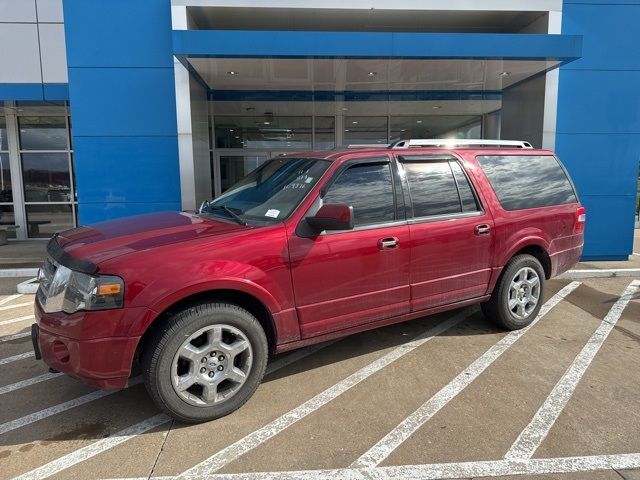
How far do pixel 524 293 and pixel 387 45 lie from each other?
422 cm

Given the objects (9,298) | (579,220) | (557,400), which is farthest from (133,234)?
(579,220)

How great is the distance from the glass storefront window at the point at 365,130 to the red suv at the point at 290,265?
7488 millimetres

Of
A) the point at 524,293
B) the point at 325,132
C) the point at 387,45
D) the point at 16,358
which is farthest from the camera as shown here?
the point at 325,132

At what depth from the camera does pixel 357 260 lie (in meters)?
3.74

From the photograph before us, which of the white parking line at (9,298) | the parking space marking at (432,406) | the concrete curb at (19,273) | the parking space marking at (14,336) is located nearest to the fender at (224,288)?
the parking space marking at (432,406)

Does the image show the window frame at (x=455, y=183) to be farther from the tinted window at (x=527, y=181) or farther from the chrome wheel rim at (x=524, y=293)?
the chrome wheel rim at (x=524, y=293)

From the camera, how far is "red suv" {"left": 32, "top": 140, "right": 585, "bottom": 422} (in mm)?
3020

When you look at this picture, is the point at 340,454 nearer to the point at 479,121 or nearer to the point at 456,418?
the point at 456,418

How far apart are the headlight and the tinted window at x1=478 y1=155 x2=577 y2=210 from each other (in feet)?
11.8

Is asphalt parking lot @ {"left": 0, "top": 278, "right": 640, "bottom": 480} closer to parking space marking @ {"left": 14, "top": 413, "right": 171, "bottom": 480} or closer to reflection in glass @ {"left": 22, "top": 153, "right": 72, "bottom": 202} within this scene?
parking space marking @ {"left": 14, "top": 413, "right": 171, "bottom": 480}

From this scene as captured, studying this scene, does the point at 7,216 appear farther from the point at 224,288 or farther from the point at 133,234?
the point at 224,288

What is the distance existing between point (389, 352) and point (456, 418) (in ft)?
3.98

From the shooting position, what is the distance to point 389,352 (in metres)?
4.47

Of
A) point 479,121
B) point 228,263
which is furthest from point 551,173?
point 479,121
